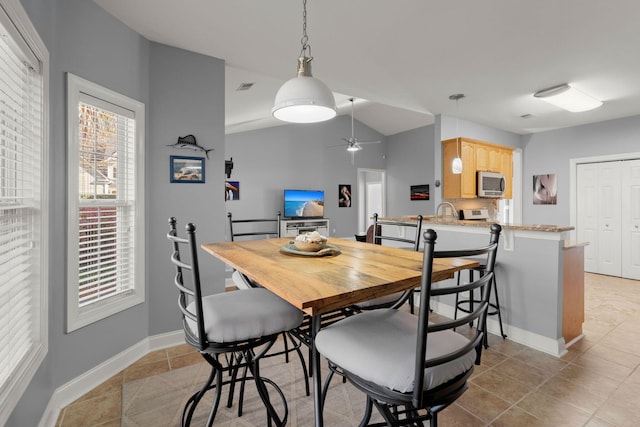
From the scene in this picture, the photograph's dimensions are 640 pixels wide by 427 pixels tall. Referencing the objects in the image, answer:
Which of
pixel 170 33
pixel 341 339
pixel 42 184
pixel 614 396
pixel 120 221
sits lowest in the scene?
pixel 614 396

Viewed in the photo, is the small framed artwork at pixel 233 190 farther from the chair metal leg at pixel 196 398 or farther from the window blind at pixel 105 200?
Result: the chair metal leg at pixel 196 398

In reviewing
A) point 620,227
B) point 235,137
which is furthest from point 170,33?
point 620,227

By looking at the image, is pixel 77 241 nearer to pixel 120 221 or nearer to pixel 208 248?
pixel 120 221

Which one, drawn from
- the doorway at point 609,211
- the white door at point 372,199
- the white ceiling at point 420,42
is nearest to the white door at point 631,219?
the doorway at point 609,211

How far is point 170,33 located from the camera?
7.79ft

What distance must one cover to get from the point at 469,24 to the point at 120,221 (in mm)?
2958

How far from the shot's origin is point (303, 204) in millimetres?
7168

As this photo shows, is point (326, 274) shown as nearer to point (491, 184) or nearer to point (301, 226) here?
point (491, 184)

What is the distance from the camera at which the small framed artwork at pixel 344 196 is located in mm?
7801

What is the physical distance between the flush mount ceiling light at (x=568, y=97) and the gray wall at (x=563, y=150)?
1514mm

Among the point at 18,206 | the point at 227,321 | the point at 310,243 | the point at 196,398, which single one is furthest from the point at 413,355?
Answer: the point at 18,206

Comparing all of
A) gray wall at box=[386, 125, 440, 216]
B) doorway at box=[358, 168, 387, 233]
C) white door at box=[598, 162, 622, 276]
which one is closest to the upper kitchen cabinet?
white door at box=[598, 162, 622, 276]

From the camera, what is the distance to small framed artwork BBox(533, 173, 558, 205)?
5562mm

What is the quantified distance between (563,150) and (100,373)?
6.98 m
